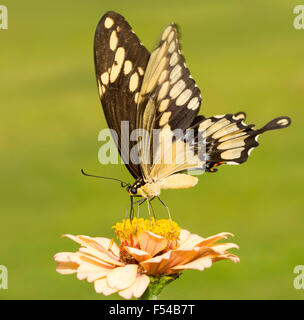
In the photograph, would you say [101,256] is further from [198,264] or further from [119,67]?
[119,67]

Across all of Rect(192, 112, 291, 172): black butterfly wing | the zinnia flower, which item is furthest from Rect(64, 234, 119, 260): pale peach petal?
Rect(192, 112, 291, 172): black butterfly wing

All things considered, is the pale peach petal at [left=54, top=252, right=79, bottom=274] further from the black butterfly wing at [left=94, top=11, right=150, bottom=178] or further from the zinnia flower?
the black butterfly wing at [left=94, top=11, right=150, bottom=178]

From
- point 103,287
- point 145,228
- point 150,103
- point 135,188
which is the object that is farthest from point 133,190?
point 103,287

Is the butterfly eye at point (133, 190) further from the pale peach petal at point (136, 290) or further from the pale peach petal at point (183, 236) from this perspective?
the pale peach petal at point (136, 290)

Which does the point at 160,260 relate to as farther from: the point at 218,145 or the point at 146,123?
the point at 218,145

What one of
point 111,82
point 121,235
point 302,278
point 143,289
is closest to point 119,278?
point 143,289

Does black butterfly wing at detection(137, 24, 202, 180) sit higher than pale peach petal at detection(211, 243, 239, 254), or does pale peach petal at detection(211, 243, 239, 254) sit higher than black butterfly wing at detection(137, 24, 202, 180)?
black butterfly wing at detection(137, 24, 202, 180)
